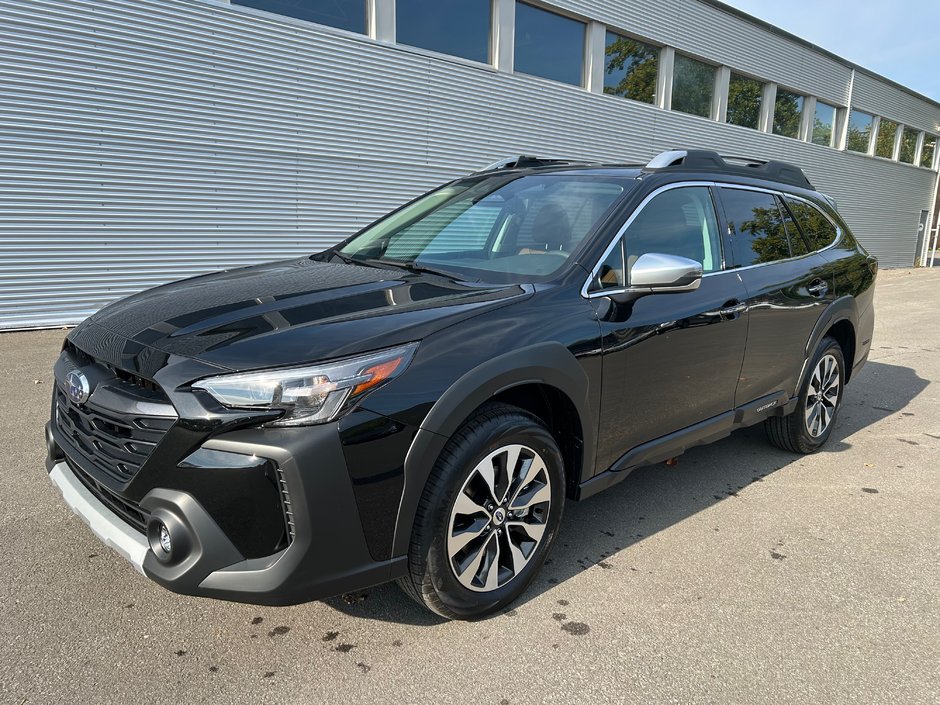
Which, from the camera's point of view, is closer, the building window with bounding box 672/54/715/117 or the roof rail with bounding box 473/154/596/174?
the roof rail with bounding box 473/154/596/174

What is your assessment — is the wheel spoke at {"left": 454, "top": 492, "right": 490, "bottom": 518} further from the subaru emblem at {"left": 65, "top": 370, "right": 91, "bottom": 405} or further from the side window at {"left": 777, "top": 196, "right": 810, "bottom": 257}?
the side window at {"left": 777, "top": 196, "right": 810, "bottom": 257}

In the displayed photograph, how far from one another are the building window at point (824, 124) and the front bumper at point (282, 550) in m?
24.1

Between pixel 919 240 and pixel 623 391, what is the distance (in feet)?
104

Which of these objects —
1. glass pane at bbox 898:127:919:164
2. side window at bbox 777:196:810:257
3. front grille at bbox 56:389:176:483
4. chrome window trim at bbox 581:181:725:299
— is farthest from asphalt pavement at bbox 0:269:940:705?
glass pane at bbox 898:127:919:164

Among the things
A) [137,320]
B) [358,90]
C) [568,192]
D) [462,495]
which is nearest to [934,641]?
[462,495]

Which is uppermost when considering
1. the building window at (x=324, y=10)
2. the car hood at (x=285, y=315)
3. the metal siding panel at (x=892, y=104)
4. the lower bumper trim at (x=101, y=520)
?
the metal siding panel at (x=892, y=104)

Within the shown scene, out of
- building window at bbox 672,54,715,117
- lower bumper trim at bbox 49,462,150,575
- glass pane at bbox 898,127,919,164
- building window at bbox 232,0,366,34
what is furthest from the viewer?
glass pane at bbox 898,127,919,164

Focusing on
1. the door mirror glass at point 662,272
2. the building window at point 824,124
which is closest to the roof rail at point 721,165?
the door mirror glass at point 662,272

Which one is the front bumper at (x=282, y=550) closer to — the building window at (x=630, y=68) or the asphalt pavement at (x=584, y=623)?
the asphalt pavement at (x=584, y=623)

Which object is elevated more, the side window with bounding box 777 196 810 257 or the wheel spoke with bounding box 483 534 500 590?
the side window with bounding box 777 196 810 257

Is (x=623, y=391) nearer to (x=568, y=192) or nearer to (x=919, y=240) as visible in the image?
(x=568, y=192)

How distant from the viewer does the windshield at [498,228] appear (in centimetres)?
305

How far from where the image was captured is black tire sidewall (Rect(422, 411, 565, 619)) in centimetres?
230

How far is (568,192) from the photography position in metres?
3.35
